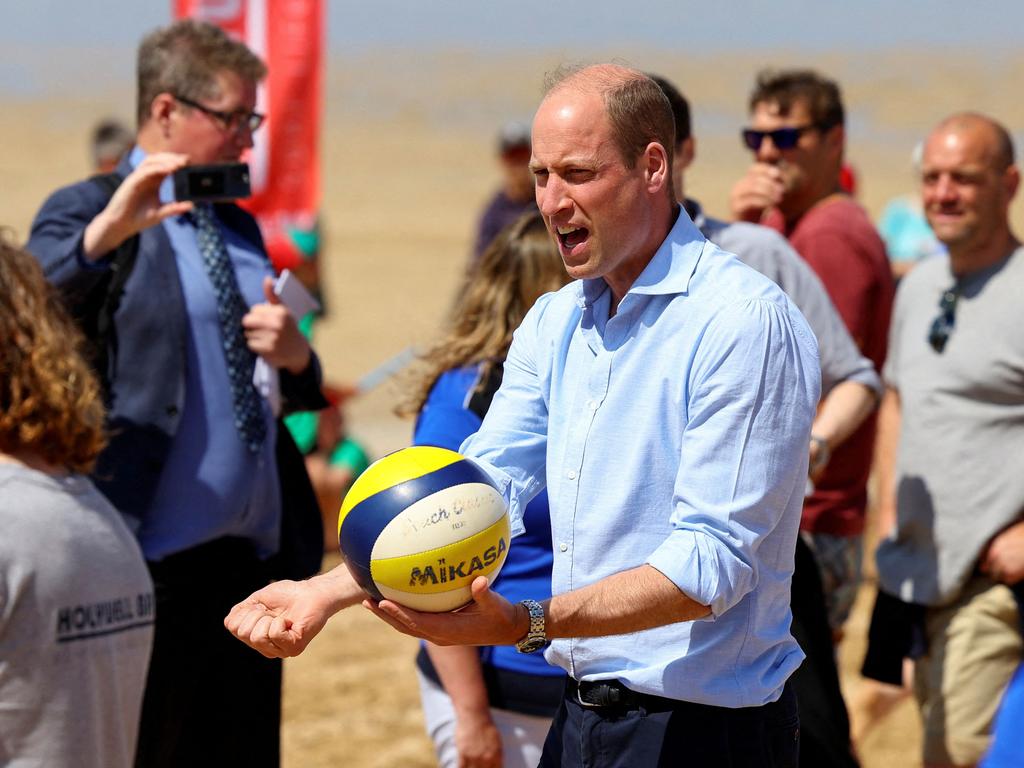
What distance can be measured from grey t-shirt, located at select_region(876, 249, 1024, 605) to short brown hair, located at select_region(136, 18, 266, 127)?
8.13 feet

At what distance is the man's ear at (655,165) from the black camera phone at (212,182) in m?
1.96

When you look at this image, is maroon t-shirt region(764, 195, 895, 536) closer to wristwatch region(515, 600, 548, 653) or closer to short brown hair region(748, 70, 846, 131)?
short brown hair region(748, 70, 846, 131)

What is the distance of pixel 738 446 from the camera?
265 centimetres

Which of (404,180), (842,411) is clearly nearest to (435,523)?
(842,411)

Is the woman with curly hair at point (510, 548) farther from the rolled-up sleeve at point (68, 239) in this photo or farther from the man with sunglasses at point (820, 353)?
the rolled-up sleeve at point (68, 239)

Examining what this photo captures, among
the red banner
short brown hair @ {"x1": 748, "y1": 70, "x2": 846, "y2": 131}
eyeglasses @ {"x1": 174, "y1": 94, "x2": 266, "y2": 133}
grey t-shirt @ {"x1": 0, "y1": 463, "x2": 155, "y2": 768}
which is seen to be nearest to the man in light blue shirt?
grey t-shirt @ {"x1": 0, "y1": 463, "x2": 155, "y2": 768}

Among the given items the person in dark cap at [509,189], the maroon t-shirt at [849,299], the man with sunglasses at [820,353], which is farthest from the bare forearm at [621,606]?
the person in dark cap at [509,189]

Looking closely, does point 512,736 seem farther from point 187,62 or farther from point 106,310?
point 187,62

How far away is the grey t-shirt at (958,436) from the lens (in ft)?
15.8

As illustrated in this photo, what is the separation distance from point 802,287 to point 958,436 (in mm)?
789

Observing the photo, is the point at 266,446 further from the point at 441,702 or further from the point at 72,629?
the point at 72,629

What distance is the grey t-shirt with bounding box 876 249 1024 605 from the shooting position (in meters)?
4.82

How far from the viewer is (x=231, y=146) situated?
15.3ft

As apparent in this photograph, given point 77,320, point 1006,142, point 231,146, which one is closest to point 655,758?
point 77,320
